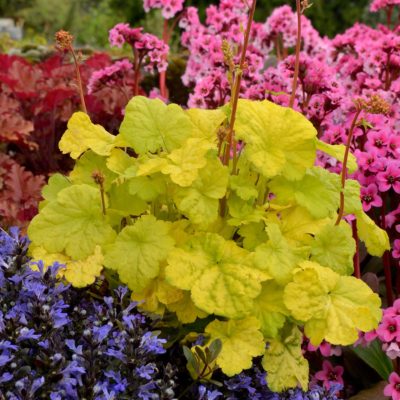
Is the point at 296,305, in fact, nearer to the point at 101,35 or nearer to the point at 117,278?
the point at 117,278

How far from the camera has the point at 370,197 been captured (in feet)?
7.72

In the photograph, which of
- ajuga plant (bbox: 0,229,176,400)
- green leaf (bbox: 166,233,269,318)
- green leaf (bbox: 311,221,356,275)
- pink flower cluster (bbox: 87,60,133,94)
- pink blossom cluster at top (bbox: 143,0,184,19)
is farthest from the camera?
pink blossom cluster at top (bbox: 143,0,184,19)

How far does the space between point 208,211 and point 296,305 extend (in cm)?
32

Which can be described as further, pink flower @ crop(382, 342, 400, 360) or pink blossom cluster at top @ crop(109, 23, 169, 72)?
pink blossom cluster at top @ crop(109, 23, 169, 72)

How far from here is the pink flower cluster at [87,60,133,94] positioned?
310 cm

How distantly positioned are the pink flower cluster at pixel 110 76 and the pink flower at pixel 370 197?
128 cm

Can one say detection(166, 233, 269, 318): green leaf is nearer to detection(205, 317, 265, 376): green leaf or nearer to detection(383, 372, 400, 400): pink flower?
detection(205, 317, 265, 376): green leaf

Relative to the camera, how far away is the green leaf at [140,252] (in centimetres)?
176

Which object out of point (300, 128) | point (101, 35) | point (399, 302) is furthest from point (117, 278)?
point (101, 35)

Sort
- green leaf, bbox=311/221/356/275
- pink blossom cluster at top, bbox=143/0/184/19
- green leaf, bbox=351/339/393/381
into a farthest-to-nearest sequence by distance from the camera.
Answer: pink blossom cluster at top, bbox=143/0/184/19 < green leaf, bbox=351/339/393/381 < green leaf, bbox=311/221/356/275

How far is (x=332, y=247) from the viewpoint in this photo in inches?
75.2

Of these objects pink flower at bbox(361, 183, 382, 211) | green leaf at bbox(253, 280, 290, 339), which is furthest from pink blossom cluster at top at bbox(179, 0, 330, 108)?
green leaf at bbox(253, 280, 290, 339)

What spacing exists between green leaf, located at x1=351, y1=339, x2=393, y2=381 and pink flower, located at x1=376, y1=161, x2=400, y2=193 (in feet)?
1.80

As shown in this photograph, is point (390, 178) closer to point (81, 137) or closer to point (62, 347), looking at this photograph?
point (81, 137)
